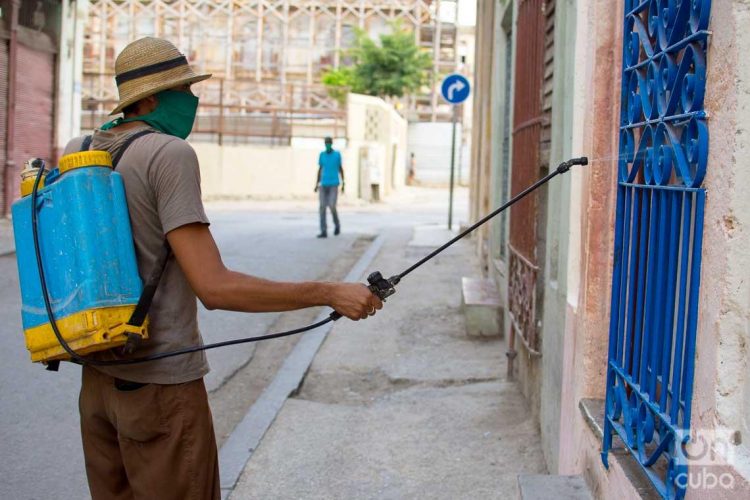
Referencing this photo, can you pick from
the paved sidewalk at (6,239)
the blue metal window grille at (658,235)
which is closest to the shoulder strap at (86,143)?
the blue metal window grille at (658,235)

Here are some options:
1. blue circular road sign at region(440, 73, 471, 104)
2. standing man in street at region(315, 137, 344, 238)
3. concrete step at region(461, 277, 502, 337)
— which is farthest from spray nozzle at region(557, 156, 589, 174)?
standing man in street at region(315, 137, 344, 238)

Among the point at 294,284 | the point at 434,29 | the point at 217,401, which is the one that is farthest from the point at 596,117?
the point at 434,29

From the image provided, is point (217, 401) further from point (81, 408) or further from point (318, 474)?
point (81, 408)

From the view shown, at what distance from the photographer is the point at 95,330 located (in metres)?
2.61

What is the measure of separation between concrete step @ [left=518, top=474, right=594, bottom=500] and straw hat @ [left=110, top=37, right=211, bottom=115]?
177 cm

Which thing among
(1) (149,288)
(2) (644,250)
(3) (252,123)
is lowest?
(1) (149,288)

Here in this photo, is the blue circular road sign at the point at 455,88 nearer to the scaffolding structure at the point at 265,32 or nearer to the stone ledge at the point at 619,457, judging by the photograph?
the stone ledge at the point at 619,457

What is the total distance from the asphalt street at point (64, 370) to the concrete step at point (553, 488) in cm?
210

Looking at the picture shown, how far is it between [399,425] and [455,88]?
11.8 metres

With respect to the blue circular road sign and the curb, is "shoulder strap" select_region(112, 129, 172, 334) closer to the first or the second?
the curb

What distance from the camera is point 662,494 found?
2.64 metres

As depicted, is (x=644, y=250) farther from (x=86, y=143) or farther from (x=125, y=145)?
(x=86, y=143)

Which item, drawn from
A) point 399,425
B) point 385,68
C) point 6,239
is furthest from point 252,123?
point 399,425

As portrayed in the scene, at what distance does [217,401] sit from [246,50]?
43.2m
